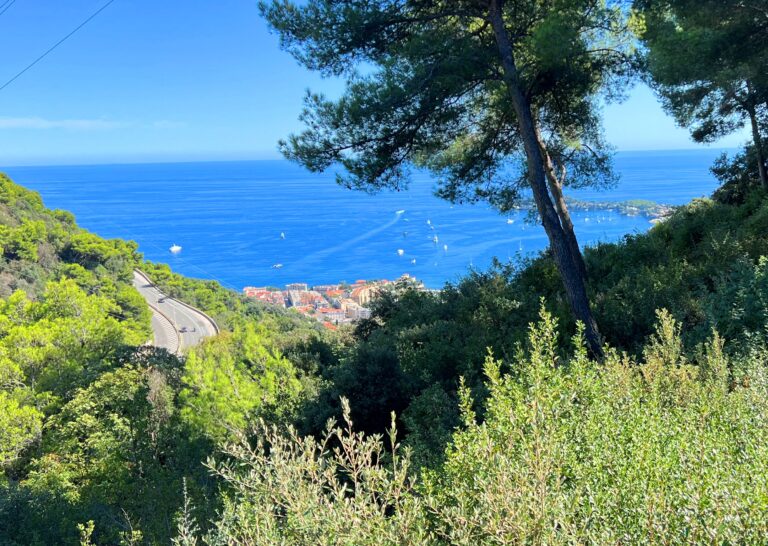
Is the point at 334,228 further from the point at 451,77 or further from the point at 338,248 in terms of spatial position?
the point at 451,77

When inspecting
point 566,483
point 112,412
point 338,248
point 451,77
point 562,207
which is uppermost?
point 338,248

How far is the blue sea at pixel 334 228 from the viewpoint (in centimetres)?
3175

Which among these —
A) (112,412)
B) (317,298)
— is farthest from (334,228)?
(112,412)

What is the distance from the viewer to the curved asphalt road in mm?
25791

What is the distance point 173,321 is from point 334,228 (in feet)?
93.2

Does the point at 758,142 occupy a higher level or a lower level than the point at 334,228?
lower

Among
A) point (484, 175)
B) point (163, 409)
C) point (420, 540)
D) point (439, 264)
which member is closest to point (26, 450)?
point (163, 409)

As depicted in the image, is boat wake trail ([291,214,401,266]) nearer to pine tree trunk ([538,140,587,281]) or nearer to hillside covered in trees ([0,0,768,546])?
hillside covered in trees ([0,0,768,546])

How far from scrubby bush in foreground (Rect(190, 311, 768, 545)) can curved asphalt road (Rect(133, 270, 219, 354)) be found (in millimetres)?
22629

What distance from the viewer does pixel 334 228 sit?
186 ft

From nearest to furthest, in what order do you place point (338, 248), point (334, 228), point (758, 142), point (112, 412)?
point (758, 142) < point (112, 412) < point (338, 248) < point (334, 228)

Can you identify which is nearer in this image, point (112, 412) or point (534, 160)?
point (534, 160)

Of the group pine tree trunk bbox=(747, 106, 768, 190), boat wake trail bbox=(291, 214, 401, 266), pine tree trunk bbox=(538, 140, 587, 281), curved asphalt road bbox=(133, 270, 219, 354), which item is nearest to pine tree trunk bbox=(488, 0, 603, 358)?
pine tree trunk bbox=(538, 140, 587, 281)

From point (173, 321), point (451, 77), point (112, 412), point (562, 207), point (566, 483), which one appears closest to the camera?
point (566, 483)
